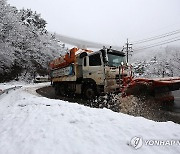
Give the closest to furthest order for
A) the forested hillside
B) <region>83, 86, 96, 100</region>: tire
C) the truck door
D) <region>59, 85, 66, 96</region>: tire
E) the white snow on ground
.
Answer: the white snow on ground
the truck door
<region>83, 86, 96, 100</region>: tire
<region>59, 85, 66, 96</region>: tire
the forested hillside

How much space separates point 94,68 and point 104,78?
1.08 meters

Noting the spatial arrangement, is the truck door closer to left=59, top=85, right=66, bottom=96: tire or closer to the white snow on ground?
left=59, top=85, right=66, bottom=96: tire

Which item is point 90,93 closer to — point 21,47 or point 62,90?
point 62,90

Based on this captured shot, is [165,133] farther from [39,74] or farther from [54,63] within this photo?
[39,74]

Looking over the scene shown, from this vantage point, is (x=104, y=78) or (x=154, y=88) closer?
(x=154, y=88)

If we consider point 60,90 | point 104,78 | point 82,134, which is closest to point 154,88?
point 104,78

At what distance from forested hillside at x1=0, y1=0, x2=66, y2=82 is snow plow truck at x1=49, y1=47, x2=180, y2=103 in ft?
45.1

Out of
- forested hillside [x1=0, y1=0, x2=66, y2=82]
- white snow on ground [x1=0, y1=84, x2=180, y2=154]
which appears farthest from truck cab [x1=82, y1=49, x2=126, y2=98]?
forested hillside [x1=0, y1=0, x2=66, y2=82]

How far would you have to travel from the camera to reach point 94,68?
39.3ft

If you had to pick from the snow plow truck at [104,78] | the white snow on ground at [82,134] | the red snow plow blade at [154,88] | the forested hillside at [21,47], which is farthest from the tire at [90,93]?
the forested hillside at [21,47]

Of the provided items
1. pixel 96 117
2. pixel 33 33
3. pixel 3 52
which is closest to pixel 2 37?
pixel 3 52

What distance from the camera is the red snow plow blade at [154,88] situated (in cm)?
834

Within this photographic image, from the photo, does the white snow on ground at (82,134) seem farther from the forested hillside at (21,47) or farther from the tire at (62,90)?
the forested hillside at (21,47)

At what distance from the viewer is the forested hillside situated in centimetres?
2722
